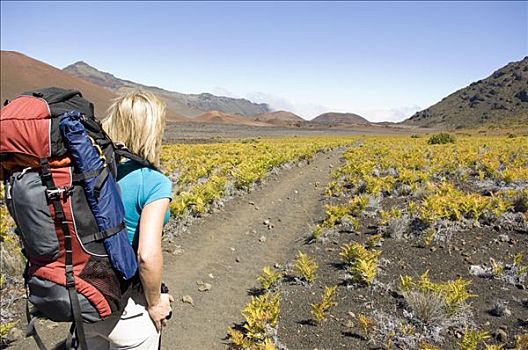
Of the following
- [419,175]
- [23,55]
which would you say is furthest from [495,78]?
[23,55]

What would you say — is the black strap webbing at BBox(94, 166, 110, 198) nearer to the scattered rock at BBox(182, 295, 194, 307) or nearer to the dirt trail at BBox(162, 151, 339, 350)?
the dirt trail at BBox(162, 151, 339, 350)

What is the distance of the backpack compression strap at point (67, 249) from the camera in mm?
1647

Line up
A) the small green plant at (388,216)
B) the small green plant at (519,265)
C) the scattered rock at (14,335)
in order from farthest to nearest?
the small green plant at (388,216)
the small green plant at (519,265)
the scattered rock at (14,335)

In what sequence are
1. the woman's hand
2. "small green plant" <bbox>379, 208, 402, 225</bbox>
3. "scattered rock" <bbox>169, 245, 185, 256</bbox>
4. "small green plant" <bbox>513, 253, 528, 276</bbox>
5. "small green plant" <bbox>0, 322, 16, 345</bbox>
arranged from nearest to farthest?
the woman's hand, "small green plant" <bbox>0, 322, 16, 345</bbox>, "small green plant" <bbox>513, 253, 528, 276</bbox>, "scattered rock" <bbox>169, 245, 185, 256</bbox>, "small green plant" <bbox>379, 208, 402, 225</bbox>

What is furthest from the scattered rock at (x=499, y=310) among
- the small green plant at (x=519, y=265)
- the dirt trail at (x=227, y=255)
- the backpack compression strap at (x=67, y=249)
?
the backpack compression strap at (x=67, y=249)

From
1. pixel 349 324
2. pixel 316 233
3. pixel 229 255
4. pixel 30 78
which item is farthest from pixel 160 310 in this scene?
pixel 30 78

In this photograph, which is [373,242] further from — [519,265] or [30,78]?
[30,78]

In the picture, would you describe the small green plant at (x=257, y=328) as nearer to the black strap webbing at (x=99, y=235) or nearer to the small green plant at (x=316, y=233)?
the black strap webbing at (x=99, y=235)

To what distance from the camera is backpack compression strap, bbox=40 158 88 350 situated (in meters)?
1.65

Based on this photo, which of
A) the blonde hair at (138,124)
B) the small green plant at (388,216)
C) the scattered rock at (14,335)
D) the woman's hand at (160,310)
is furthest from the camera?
the small green plant at (388,216)

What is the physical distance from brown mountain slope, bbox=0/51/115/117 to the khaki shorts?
3351 inches

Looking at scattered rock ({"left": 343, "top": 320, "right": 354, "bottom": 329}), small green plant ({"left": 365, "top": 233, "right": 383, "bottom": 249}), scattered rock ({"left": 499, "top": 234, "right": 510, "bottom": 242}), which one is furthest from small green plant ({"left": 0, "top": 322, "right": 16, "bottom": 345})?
scattered rock ({"left": 499, "top": 234, "right": 510, "bottom": 242})

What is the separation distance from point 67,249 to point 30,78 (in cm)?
10084

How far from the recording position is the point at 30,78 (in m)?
84.3
